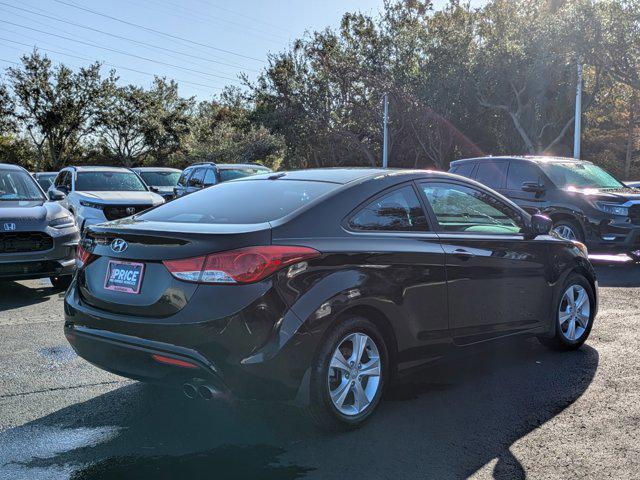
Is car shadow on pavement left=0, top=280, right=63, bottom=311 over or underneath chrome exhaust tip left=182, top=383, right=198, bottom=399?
underneath

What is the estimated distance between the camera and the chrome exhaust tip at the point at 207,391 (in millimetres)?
3469

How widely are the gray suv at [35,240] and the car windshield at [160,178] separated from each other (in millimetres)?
11085

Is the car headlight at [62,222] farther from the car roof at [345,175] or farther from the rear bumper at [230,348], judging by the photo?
the rear bumper at [230,348]

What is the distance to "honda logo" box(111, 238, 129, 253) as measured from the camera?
382 centimetres

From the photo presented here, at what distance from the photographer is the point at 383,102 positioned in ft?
115

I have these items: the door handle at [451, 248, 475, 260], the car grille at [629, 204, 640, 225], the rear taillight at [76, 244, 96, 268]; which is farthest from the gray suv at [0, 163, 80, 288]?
the car grille at [629, 204, 640, 225]

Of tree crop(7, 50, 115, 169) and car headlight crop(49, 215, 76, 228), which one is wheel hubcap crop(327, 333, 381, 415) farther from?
tree crop(7, 50, 115, 169)

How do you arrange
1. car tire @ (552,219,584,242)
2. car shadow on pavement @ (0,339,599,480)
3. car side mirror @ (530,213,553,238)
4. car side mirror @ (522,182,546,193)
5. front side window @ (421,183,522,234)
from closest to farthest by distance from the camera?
car shadow on pavement @ (0,339,599,480) → front side window @ (421,183,522,234) → car side mirror @ (530,213,553,238) → car tire @ (552,219,584,242) → car side mirror @ (522,182,546,193)

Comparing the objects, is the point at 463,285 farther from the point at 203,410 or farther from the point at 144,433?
the point at 144,433

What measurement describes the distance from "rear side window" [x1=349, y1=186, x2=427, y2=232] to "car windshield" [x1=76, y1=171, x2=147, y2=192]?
34.0 ft

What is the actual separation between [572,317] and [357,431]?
2684 mm

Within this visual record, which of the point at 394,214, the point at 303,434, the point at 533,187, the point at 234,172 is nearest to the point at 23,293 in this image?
the point at 303,434

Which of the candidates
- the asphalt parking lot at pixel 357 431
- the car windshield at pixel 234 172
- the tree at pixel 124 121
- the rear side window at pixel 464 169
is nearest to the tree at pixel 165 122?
the tree at pixel 124 121

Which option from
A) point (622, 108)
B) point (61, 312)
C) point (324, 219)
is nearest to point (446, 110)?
point (622, 108)
